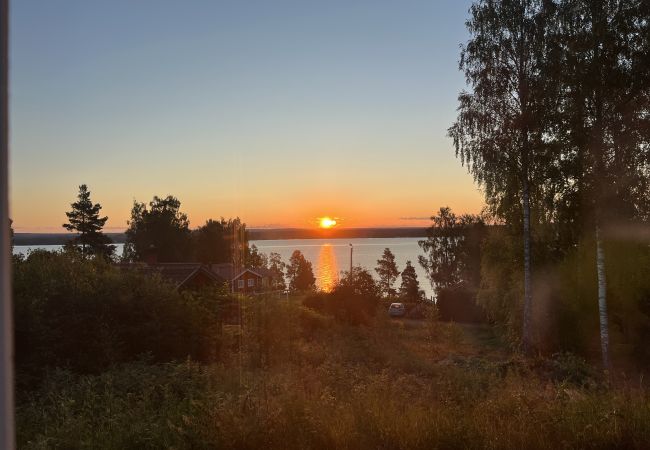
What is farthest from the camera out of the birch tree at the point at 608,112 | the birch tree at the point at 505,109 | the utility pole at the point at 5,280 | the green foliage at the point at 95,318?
the birch tree at the point at 505,109

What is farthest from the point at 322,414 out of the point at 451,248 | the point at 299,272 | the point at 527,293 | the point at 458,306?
A: the point at 299,272

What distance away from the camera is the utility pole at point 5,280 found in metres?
1.12

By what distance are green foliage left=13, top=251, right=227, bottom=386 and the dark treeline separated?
1029 cm

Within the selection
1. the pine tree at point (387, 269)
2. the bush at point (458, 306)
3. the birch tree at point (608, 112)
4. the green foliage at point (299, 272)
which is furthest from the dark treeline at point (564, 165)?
the green foliage at point (299, 272)

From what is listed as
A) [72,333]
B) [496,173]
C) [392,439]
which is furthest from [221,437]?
[496,173]

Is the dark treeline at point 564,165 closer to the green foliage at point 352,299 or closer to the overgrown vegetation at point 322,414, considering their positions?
the green foliage at point 352,299

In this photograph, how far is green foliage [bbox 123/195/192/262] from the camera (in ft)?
181

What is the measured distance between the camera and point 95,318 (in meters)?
11.6

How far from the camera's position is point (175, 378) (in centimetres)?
741

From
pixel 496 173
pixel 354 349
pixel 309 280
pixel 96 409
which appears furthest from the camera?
pixel 309 280

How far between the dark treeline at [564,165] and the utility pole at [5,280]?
14.6 meters

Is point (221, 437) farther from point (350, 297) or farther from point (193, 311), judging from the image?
point (350, 297)

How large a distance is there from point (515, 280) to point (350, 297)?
27.6 ft

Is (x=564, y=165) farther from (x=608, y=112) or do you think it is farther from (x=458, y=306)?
(x=458, y=306)
